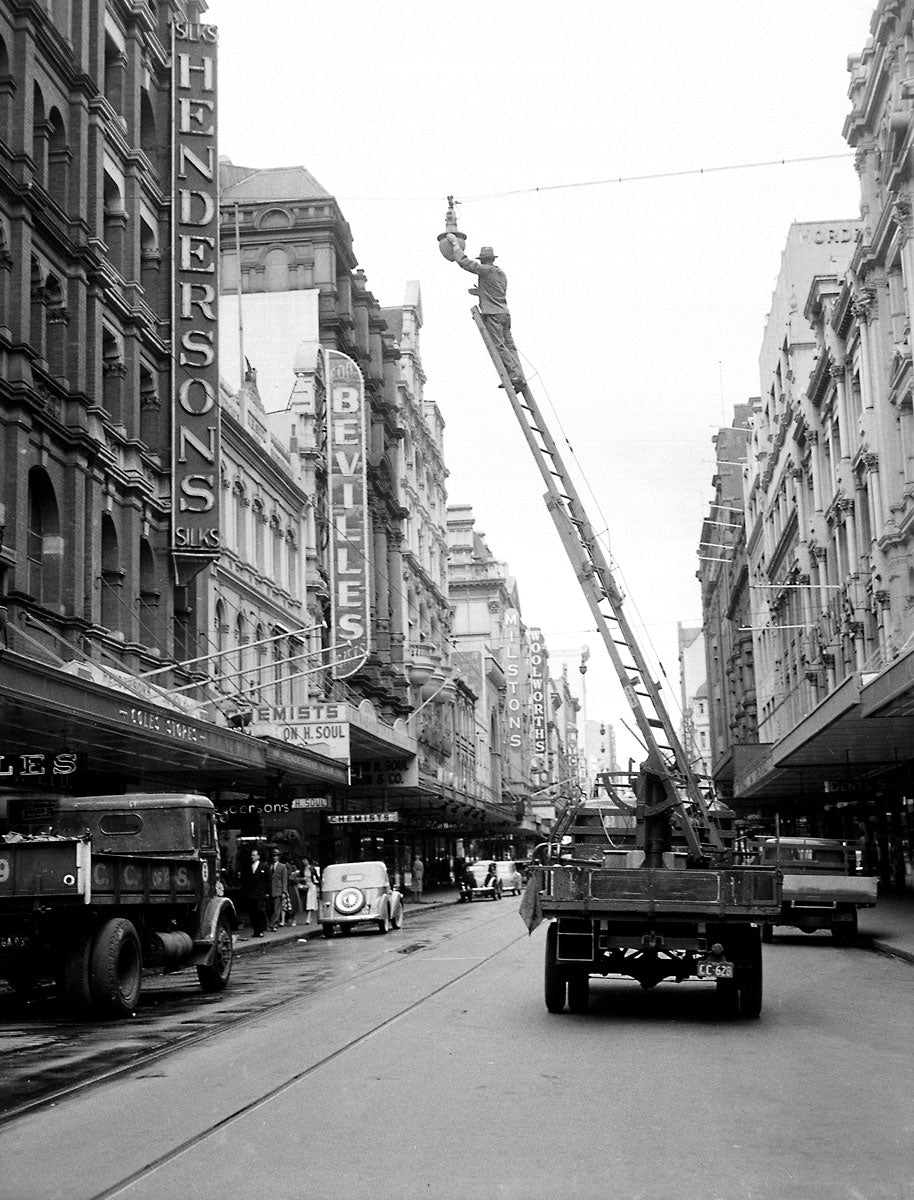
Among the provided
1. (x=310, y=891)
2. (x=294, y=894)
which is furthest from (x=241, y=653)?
(x=310, y=891)

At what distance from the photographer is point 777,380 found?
74.0 meters

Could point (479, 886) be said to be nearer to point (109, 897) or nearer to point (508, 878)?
point (508, 878)

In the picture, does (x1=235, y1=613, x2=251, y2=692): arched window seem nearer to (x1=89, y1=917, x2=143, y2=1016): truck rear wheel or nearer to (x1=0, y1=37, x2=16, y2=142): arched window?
(x1=0, y1=37, x2=16, y2=142): arched window

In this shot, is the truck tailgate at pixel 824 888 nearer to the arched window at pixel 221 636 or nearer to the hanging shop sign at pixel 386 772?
the arched window at pixel 221 636

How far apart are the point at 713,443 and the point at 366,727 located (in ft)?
253

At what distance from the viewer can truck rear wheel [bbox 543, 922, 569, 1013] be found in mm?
15609

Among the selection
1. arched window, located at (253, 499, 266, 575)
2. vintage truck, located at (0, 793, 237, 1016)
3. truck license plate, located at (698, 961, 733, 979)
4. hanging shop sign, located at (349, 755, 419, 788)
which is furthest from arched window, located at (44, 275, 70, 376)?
hanging shop sign, located at (349, 755, 419, 788)

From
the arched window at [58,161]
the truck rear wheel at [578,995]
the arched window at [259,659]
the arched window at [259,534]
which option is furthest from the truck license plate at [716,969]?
the arched window at [259,534]

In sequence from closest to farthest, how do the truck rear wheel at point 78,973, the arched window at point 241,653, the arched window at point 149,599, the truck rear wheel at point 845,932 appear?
the truck rear wheel at point 78,973, the truck rear wheel at point 845,932, the arched window at point 149,599, the arched window at point 241,653

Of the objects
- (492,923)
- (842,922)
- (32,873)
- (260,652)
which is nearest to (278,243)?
(260,652)

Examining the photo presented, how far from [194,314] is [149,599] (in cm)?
677

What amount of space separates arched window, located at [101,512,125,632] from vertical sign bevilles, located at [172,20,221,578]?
2443 mm

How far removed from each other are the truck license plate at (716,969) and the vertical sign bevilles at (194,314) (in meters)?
22.4

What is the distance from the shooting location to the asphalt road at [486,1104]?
7.91 meters
